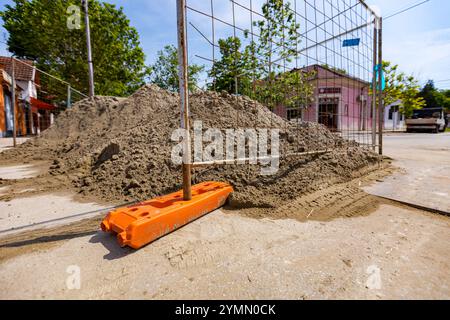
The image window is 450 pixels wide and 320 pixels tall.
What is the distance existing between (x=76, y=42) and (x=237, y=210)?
61.3 ft

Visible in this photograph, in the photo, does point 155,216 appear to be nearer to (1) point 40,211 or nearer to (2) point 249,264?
(2) point 249,264

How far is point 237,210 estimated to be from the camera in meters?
2.26

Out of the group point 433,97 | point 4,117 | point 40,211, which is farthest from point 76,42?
point 433,97

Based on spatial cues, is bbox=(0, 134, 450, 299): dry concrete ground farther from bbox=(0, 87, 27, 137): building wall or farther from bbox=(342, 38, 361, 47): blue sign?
bbox=(0, 87, 27, 137): building wall

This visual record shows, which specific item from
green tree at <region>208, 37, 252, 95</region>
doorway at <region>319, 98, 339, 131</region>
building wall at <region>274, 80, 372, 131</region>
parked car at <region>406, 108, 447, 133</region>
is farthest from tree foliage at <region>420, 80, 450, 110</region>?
green tree at <region>208, 37, 252, 95</region>

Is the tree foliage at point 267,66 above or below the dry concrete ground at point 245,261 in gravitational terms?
above

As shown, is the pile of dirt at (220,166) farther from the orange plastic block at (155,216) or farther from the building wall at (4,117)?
the building wall at (4,117)

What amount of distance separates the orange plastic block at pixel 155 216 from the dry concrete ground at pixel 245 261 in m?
0.08

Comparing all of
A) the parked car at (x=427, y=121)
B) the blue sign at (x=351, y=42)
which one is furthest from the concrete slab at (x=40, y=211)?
the parked car at (x=427, y=121)

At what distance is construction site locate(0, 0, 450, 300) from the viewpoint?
1248mm

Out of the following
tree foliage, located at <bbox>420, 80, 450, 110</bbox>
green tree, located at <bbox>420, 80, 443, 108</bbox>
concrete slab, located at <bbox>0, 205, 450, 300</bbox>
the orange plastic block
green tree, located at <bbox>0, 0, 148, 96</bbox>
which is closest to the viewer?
concrete slab, located at <bbox>0, 205, 450, 300</bbox>

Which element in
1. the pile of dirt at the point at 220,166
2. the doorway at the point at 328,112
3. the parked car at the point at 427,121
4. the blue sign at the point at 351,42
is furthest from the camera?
the parked car at the point at 427,121

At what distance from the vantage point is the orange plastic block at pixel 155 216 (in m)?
1.52

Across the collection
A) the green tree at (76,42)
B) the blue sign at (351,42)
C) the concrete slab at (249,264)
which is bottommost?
the concrete slab at (249,264)
